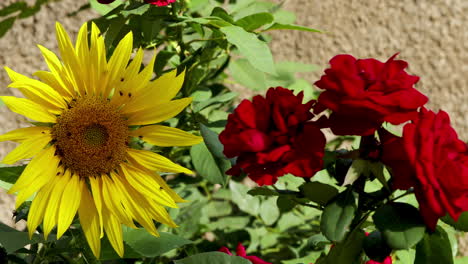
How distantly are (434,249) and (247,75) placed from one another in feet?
A: 2.04

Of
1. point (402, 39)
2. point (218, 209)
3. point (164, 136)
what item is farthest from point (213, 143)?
point (402, 39)

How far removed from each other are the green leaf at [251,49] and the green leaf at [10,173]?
36 centimetres

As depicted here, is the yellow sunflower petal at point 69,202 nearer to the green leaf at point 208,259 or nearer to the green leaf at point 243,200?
the green leaf at point 208,259

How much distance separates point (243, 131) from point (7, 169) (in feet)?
1.10

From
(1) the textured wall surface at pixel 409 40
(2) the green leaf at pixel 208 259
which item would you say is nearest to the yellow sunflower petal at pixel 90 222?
(2) the green leaf at pixel 208 259

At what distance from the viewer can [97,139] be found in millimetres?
912

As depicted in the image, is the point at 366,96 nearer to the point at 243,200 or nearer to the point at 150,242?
the point at 150,242

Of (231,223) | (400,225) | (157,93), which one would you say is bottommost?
(231,223)

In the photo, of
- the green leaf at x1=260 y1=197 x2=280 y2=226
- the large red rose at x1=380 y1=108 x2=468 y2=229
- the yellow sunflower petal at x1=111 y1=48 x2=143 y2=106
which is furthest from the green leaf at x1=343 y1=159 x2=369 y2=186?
the green leaf at x1=260 y1=197 x2=280 y2=226

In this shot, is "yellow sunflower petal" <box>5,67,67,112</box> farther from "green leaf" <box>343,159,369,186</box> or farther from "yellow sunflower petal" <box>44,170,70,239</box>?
"green leaf" <box>343,159,369,186</box>

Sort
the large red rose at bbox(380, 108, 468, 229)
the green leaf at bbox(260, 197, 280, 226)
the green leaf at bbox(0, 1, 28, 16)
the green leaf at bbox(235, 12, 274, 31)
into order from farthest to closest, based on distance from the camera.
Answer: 1. the green leaf at bbox(260, 197, 280, 226)
2. the green leaf at bbox(0, 1, 28, 16)
3. the green leaf at bbox(235, 12, 274, 31)
4. the large red rose at bbox(380, 108, 468, 229)

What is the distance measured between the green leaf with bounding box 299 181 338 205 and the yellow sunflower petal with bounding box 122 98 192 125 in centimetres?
20

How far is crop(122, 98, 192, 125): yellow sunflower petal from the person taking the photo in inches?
34.5

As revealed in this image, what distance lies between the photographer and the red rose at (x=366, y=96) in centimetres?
73
